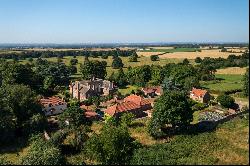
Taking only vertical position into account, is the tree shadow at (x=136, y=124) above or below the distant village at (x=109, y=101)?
below

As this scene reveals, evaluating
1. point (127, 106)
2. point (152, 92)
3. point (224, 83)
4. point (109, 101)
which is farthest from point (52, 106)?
point (224, 83)

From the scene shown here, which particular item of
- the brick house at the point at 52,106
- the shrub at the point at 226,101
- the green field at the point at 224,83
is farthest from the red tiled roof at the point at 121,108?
the green field at the point at 224,83

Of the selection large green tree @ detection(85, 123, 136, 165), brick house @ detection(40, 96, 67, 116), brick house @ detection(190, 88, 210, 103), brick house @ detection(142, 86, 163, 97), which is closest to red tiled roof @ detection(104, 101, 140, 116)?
brick house @ detection(40, 96, 67, 116)

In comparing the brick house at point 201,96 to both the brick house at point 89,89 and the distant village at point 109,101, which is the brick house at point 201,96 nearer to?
the distant village at point 109,101

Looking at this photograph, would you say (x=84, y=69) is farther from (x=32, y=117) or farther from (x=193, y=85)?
(x=32, y=117)

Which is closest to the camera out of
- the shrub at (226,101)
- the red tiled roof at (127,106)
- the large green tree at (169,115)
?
the large green tree at (169,115)

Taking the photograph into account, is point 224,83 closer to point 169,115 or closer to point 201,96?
point 201,96
